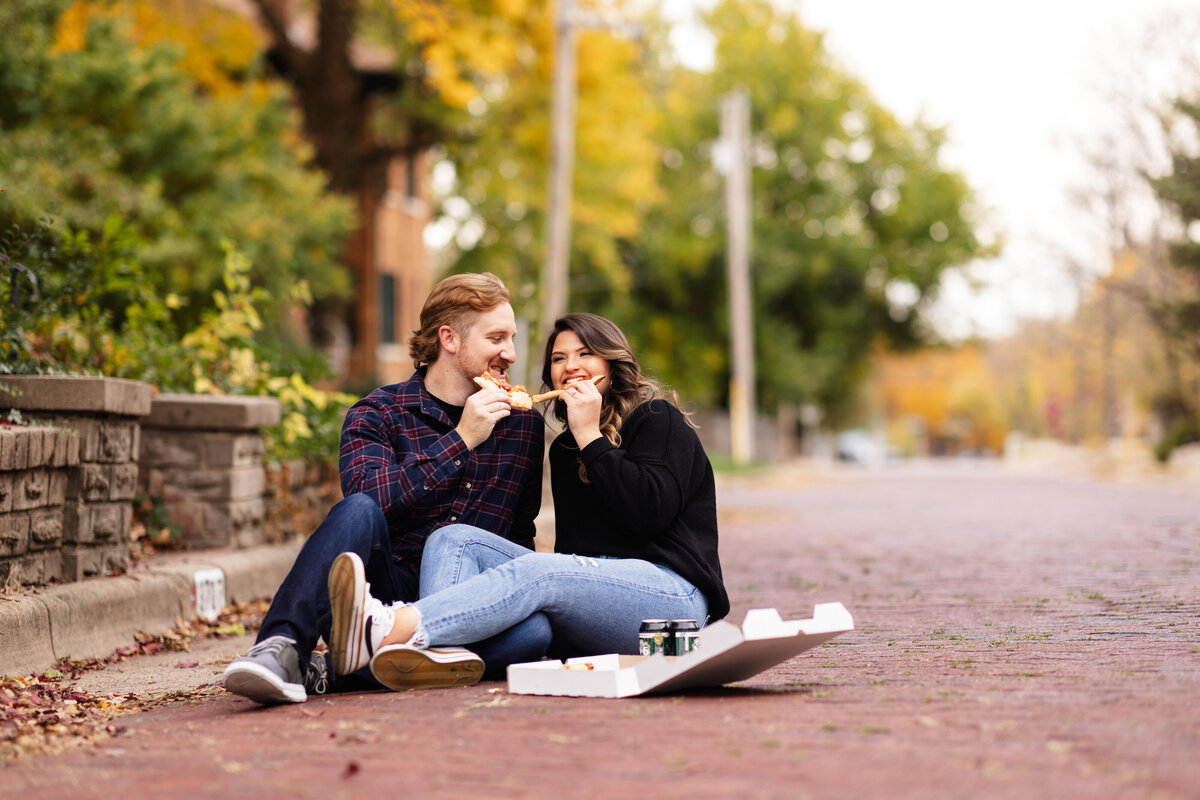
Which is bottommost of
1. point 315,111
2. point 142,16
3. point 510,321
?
point 510,321

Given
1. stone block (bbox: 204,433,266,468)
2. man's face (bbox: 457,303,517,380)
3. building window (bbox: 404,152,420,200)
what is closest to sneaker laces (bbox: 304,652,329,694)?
man's face (bbox: 457,303,517,380)

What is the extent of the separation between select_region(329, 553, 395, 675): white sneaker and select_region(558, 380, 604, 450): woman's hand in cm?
86

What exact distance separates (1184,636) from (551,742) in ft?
9.42

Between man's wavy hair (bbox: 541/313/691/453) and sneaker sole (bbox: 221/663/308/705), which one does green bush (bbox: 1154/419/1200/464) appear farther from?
sneaker sole (bbox: 221/663/308/705)

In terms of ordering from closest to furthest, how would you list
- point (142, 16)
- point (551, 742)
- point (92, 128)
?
point (551, 742)
point (92, 128)
point (142, 16)

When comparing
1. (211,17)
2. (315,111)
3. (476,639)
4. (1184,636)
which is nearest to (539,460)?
(476,639)

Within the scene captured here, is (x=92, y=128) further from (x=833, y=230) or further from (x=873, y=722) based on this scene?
(x=833, y=230)

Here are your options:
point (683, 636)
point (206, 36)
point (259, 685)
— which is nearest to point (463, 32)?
point (206, 36)

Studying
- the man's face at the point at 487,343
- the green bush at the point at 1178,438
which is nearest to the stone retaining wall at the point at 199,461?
the man's face at the point at 487,343

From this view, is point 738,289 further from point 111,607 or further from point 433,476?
point 433,476

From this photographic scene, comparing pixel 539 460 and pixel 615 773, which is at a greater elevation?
pixel 539 460

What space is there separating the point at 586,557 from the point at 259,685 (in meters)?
1.19

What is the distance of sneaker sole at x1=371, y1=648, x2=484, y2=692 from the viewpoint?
4273 millimetres

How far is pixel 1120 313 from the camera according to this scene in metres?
37.9
